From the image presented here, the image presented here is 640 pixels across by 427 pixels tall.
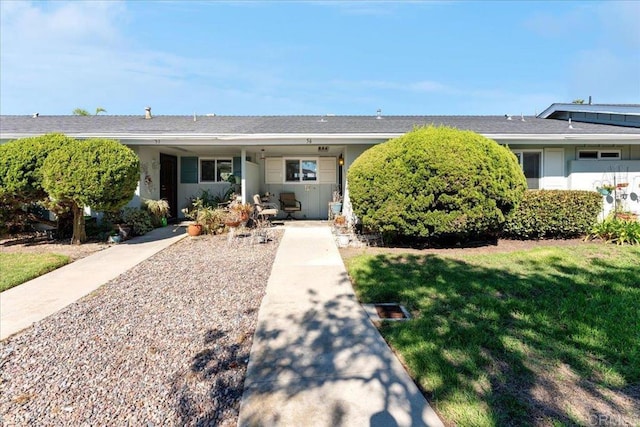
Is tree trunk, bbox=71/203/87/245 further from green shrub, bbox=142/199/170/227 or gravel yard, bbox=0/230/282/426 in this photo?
gravel yard, bbox=0/230/282/426

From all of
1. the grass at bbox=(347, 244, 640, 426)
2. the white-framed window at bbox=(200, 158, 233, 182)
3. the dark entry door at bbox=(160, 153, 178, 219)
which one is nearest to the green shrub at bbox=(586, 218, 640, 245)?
the grass at bbox=(347, 244, 640, 426)

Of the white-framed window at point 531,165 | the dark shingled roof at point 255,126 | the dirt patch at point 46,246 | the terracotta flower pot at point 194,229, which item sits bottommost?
the dirt patch at point 46,246

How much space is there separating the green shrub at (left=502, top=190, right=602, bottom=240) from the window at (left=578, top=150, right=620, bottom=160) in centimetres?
302

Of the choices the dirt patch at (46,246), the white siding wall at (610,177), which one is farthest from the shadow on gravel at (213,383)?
the white siding wall at (610,177)

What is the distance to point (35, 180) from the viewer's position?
7.03m

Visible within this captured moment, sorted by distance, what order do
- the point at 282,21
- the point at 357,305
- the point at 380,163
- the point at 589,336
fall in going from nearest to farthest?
the point at 589,336, the point at 357,305, the point at 380,163, the point at 282,21

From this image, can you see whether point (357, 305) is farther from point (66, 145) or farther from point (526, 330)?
point (66, 145)

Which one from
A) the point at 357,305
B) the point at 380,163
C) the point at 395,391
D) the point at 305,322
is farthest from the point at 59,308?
the point at 380,163

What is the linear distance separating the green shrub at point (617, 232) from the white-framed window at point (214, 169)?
1132 cm

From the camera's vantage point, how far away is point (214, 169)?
12555 mm

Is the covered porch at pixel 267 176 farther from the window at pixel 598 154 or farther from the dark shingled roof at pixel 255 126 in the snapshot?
the window at pixel 598 154

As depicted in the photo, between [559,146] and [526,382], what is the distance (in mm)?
10038

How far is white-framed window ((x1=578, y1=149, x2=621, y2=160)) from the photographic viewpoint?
996cm

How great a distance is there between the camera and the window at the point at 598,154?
9.96 metres
